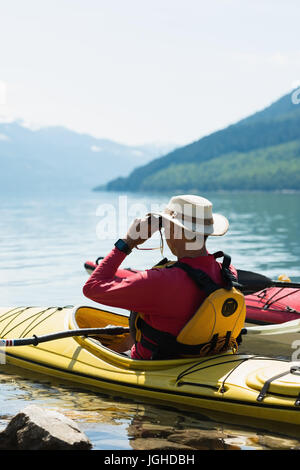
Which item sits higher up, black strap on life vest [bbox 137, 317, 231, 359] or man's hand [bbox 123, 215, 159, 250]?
man's hand [bbox 123, 215, 159, 250]

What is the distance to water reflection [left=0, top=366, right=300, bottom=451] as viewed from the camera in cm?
504

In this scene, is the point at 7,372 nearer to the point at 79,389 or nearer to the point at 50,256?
the point at 79,389

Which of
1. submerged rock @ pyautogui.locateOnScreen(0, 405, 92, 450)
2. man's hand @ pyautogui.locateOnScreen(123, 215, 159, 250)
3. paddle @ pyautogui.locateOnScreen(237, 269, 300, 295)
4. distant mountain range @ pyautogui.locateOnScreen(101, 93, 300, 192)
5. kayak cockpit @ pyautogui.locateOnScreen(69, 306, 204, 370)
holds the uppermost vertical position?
distant mountain range @ pyautogui.locateOnScreen(101, 93, 300, 192)

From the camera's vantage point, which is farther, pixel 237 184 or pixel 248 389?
pixel 237 184

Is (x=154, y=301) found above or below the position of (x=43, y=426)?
above

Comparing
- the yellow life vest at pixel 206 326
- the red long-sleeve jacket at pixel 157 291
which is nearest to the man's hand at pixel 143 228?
the red long-sleeve jacket at pixel 157 291

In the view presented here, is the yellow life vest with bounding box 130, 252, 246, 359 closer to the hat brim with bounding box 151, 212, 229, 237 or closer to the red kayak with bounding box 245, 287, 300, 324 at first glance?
the hat brim with bounding box 151, 212, 229, 237

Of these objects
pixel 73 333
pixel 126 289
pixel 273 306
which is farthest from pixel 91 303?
pixel 126 289

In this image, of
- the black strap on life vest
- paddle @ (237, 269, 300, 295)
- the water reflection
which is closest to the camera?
the water reflection

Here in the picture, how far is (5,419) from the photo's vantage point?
567cm

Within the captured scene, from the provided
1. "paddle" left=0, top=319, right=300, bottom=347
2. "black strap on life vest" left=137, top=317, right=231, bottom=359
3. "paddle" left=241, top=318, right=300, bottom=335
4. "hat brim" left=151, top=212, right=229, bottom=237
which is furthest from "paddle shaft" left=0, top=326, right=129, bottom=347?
"hat brim" left=151, top=212, right=229, bottom=237

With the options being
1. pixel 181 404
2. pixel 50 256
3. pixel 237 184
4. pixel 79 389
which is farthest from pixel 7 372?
pixel 237 184

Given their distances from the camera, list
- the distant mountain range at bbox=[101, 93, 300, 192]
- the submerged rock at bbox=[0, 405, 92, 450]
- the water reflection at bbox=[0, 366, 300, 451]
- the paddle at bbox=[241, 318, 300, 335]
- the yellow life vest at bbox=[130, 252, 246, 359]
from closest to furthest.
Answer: the submerged rock at bbox=[0, 405, 92, 450] < the water reflection at bbox=[0, 366, 300, 451] < the yellow life vest at bbox=[130, 252, 246, 359] < the paddle at bbox=[241, 318, 300, 335] < the distant mountain range at bbox=[101, 93, 300, 192]
